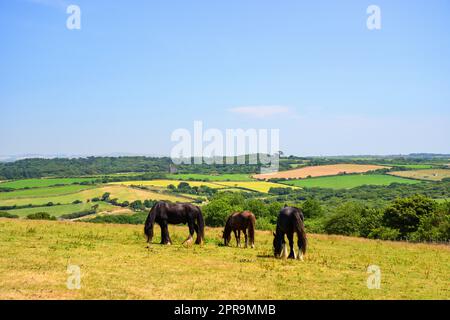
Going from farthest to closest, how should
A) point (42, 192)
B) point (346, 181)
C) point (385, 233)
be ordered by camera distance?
point (346, 181) < point (42, 192) < point (385, 233)

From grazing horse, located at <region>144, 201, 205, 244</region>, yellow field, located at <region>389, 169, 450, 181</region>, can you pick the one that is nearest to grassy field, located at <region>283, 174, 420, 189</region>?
yellow field, located at <region>389, 169, 450, 181</region>

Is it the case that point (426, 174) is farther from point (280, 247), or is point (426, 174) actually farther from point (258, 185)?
point (280, 247)

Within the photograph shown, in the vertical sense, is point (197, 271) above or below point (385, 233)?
above

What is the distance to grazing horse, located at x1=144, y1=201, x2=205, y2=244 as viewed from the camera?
816 inches

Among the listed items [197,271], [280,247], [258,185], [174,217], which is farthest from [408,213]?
[258,185]

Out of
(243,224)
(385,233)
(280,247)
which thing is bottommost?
(385,233)

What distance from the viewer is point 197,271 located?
13.8 m

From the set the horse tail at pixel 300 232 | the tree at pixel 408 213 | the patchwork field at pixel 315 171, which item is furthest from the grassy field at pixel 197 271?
the patchwork field at pixel 315 171

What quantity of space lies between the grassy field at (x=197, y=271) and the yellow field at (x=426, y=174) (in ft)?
385

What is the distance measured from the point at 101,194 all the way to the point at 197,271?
84.0m
